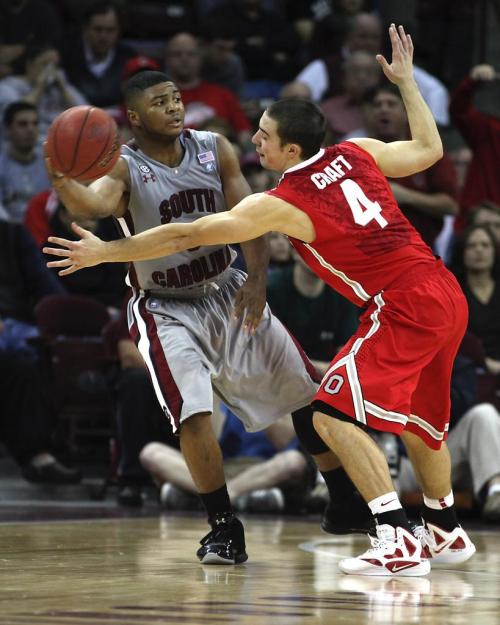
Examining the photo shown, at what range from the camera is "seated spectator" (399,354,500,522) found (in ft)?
26.4

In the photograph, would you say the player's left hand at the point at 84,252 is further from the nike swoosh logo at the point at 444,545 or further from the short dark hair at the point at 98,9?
the short dark hair at the point at 98,9

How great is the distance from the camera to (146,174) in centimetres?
577

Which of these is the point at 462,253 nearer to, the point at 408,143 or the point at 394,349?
the point at 408,143

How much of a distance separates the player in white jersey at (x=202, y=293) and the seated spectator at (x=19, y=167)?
505 centimetres

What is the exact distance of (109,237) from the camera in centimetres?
990

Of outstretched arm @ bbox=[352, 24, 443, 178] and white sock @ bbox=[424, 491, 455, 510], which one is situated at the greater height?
outstretched arm @ bbox=[352, 24, 443, 178]

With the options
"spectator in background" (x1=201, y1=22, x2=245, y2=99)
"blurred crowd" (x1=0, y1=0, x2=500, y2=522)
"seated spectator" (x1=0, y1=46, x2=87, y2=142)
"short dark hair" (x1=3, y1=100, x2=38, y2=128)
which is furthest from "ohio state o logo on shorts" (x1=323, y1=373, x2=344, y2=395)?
"spectator in background" (x1=201, y1=22, x2=245, y2=99)

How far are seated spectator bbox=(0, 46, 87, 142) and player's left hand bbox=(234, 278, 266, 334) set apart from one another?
6.17 meters

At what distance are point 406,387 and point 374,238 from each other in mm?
612

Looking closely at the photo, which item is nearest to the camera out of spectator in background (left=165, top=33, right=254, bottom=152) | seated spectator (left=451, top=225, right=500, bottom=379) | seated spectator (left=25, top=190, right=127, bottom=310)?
seated spectator (left=451, top=225, right=500, bottom=379)

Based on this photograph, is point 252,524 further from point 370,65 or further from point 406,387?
point 370,65

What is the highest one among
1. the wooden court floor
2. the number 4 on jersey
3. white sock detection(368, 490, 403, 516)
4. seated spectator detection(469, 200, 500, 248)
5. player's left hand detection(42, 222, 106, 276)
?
seated spectator detection(469, 200, 500, 248)

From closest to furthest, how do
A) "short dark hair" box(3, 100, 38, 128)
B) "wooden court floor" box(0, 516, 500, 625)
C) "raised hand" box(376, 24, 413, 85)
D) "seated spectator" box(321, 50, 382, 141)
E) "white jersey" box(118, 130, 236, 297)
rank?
"wooden court floor" box(0, 516, 500, 625) → "raised hand" box(376, 24, 413, 85) → "white jersey" box(118, 130, 236, 297) → "short dark hair" box(3, 100, 38, 128) → "seated spectator" box(321, 50, 382, 141)

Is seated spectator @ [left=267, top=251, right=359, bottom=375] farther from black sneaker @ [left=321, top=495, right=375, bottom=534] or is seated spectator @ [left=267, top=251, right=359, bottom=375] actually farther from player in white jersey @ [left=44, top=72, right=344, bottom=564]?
black sneaker @ [left=321, top=495, right=375, bottom=534]
